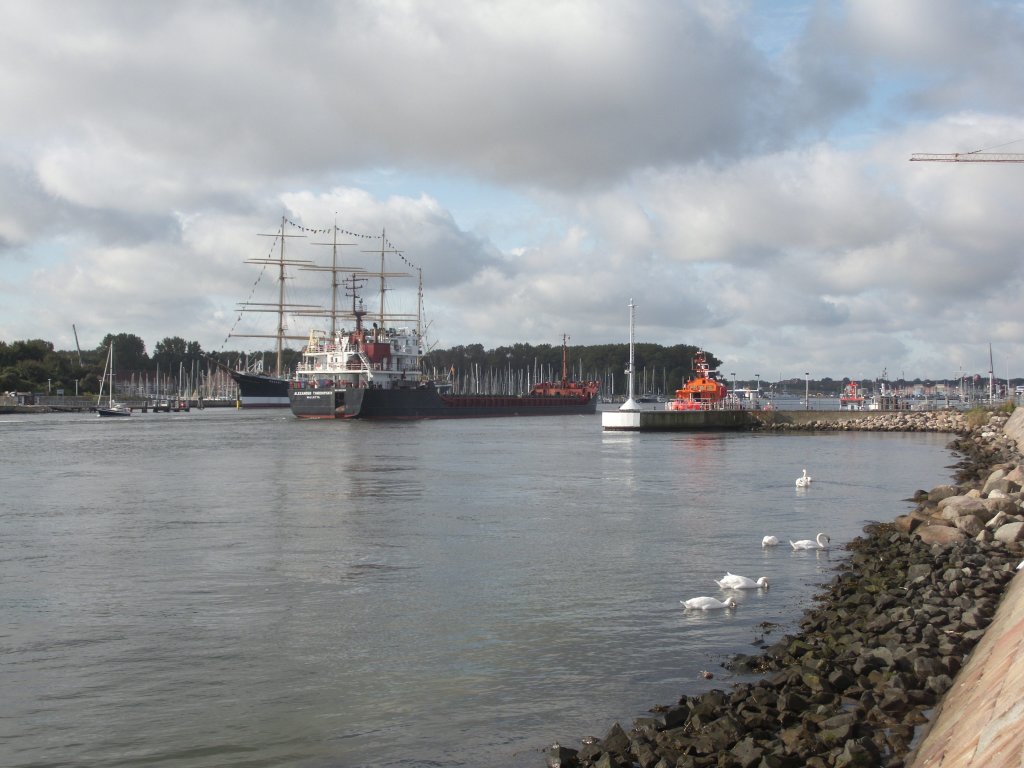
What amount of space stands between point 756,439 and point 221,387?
150409mm

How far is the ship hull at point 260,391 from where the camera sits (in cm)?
12588

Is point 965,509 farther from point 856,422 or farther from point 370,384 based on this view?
point 370,384

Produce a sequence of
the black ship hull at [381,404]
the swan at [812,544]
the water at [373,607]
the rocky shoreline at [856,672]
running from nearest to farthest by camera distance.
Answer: the rocky shoreline at [856,672]
the water at [373,607]
the swan at [812,544]
the black ship hull at [381,404]

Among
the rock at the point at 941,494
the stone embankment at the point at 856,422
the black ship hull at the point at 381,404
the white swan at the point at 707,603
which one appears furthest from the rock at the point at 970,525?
the black ship hull at the point at 381,404

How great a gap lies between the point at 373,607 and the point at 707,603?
16.5ft

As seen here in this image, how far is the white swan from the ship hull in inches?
4578

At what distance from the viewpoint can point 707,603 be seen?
1449 cm

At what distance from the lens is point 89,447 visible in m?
55.0

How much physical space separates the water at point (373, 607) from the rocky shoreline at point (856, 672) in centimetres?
81

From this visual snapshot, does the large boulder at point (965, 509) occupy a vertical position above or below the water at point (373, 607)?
above

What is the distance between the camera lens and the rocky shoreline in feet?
27.3

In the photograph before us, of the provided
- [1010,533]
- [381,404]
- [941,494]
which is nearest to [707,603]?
[1010,533]

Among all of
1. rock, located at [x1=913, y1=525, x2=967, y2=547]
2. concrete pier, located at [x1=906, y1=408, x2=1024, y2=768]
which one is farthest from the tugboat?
concrete pier, located at [x1=906, y1=408, x2=1024, y2=768]

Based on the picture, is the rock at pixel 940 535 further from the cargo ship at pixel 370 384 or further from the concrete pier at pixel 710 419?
the cargo ship at pixel 370 384
